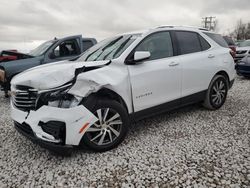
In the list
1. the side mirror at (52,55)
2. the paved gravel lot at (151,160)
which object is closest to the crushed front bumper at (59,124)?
the paved gravel lot at (151,160)

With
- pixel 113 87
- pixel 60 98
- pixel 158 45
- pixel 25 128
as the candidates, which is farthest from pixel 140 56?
pixel 25 128

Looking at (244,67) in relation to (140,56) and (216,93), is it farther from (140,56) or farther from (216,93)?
(140,56)

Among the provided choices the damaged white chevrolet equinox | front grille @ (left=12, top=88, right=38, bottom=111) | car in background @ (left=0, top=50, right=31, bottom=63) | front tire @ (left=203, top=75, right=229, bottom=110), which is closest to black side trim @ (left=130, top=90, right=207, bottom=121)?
the damaged white chevrolet equinox

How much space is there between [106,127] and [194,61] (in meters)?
2.20

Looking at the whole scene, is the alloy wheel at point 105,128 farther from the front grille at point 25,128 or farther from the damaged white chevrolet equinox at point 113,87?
the front grille at point 25,128

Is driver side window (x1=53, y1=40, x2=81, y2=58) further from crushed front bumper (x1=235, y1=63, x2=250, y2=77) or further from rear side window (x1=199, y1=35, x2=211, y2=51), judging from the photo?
crushed front bumper (x1=235, y1=63, x2=250, y2=77)

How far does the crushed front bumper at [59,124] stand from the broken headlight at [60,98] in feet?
0.22

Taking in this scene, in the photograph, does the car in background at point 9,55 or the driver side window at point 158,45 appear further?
the car in background at point 9,55

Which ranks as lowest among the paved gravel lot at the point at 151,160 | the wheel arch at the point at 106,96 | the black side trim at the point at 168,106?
the paved gravel lot at the point at 151,160

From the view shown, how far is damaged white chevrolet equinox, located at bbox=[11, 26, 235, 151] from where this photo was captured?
2.66 metres

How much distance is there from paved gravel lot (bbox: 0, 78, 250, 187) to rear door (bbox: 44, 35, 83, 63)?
3098 mm

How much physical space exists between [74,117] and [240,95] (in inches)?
199

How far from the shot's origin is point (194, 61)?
4.02 metres

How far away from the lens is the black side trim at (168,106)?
3.36 meters
